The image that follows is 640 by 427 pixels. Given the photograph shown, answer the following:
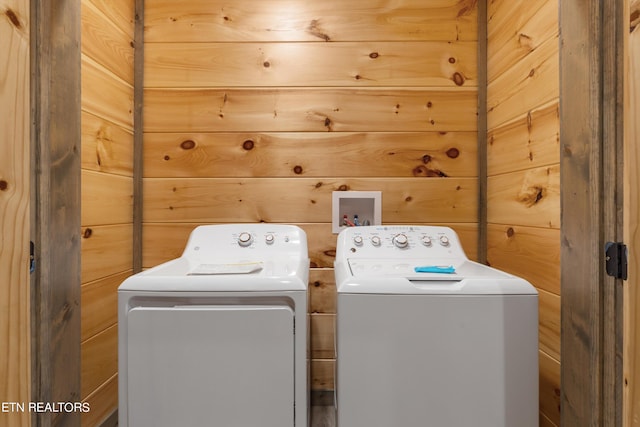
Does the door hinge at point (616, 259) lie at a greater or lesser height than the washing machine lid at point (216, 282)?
greater

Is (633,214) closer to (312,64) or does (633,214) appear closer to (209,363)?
(209,363)

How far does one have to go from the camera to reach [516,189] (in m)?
1.42

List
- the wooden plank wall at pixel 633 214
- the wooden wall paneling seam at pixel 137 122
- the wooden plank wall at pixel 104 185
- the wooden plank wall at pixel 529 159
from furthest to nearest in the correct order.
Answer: the wooden wall paneling seam at pixel 137 122 → the wooden plank wall at pixel 104 185 → the wooden plank wall at pixel 529 159 → the wooden plank wall at pixel 633 214

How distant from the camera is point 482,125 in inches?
65.1

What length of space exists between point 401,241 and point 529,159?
0.55 metres

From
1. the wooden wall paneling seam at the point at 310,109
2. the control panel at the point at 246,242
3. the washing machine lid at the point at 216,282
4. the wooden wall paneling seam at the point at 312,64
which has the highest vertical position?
the wooden wall paneling seam at the point at 312,64

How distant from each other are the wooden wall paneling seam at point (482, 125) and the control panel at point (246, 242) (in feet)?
2.75

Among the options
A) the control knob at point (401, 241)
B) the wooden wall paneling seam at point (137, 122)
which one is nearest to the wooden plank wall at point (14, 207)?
the wooden wall paneling seam at point (137, 122)

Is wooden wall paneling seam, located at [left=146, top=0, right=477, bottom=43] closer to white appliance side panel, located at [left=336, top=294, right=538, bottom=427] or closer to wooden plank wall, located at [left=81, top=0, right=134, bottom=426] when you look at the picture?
wooden plank wall, located at [left=81, top=0, right=134, bottom=426]

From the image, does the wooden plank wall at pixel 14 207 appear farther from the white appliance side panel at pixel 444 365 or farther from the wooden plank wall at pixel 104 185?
the white appliance side panel at pixel 444 365

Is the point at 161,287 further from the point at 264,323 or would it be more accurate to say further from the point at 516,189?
the point at 516,189

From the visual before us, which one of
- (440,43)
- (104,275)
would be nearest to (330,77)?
(440,43)

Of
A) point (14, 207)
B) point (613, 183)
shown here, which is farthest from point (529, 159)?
point (14, 207)

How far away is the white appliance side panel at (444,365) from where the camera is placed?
3.11 ft
